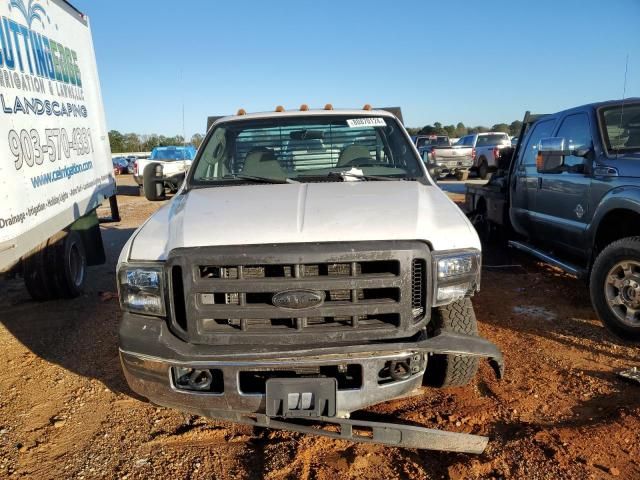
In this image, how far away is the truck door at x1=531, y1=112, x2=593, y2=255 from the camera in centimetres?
514

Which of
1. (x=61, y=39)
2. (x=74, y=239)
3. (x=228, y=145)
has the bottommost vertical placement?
(x=74, y=239)

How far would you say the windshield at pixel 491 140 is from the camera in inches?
810

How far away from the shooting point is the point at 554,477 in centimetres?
261

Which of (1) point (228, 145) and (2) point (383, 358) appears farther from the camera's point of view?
(1) point (228, 145)

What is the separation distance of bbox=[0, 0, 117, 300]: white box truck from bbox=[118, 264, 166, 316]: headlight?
1.79m

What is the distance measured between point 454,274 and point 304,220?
2.88ft

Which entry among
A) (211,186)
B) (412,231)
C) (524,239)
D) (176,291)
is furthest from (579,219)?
(176,291)

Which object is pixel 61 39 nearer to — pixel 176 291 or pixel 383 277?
pixel 176 291

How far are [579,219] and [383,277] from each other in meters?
3.53

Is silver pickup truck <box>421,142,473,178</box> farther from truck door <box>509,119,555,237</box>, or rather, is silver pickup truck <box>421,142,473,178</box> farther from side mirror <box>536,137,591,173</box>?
side mirror <box>536,137,591,173</box>

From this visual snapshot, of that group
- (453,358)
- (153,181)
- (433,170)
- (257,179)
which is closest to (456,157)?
(433,170)

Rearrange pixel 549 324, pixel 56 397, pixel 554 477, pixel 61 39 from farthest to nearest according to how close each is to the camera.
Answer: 1. pixel 61 39
2. pixel 549 324
3. pixel 56 397
4. pixel 554 477

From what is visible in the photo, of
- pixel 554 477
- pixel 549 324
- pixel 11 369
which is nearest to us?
pixel 554 477

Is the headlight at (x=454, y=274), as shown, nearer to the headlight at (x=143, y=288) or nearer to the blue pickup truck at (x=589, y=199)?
the headlight at (x=143, y=288)
